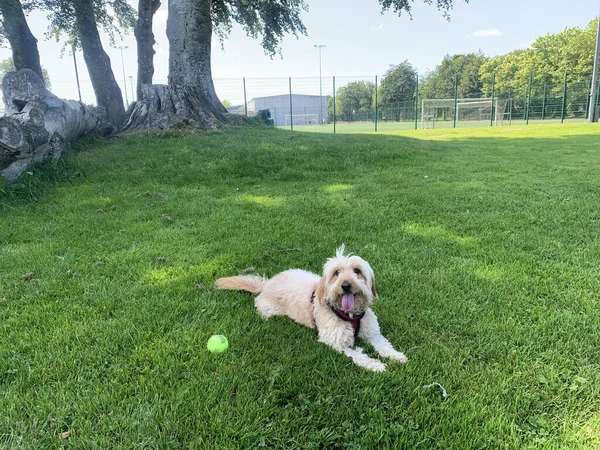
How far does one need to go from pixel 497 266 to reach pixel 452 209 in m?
2.07

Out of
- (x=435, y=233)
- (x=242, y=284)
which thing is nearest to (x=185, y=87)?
(x=435, y=233)

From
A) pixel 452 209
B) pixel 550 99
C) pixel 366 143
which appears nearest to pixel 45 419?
pixel 452 209

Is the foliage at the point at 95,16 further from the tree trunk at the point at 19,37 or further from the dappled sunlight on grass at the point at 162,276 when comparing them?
the dappled sunlight on grass at the point at 162,276

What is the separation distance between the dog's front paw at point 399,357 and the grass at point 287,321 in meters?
0.04

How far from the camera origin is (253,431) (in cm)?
196

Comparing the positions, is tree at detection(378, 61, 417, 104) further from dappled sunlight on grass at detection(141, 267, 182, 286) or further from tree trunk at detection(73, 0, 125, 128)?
dappled sunlight on grass at detection(141, 267, 182, 286)

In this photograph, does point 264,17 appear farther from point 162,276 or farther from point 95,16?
point 162,276

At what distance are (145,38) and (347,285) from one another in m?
17.0

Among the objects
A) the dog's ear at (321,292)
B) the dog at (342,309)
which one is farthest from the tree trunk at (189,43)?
the dog's ear at (321,292)

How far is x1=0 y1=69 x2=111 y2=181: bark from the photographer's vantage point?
5.97 m

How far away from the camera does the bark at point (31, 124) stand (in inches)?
235

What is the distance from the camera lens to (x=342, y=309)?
2.76m

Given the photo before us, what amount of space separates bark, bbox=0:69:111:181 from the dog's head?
567cm

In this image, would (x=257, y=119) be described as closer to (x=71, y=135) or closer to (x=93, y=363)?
(x=71, y=135)
